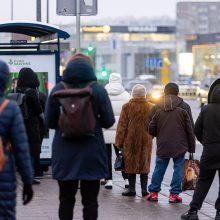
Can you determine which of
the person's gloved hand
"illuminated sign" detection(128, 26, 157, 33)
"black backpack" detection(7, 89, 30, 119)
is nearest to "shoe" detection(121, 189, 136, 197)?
"black backpack" detection(7, 89, 30, 119)

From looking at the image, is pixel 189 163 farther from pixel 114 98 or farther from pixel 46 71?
pixel 46 71

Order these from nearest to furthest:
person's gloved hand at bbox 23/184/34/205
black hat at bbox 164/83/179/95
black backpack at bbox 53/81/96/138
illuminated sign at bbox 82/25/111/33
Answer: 1. person's gloved hand at bbox 23/184/34/205
2. black backpack at bbox 53/81/96/138
3. black hat at bbox 164/83/179/95
4. illuminated sign at bbox 82/25/111/33

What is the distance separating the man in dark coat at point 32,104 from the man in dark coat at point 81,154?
5256 mm

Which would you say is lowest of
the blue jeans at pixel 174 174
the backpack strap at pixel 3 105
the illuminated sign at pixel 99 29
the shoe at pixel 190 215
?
the shoe at pixel 190 215

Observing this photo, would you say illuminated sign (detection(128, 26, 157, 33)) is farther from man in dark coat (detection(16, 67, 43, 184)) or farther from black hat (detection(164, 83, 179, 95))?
black hat (detection(164, 83, 179, 95))

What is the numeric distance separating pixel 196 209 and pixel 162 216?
0.44 meters

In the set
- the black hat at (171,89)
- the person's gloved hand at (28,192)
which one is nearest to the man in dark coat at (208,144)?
the black hat at (171,89)

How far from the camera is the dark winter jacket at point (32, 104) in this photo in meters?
13.0

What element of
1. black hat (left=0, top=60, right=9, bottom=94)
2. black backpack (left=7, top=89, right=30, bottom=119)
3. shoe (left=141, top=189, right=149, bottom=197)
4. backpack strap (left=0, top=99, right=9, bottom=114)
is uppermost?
black hat (left=0, top=60, right=9, bottom=94)

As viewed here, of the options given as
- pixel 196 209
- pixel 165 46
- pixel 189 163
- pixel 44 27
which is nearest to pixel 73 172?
pixel 196 209

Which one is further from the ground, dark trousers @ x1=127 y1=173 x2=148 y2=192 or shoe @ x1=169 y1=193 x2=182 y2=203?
dark trousers @ x1=127 y1=173 x2=148 y2=192

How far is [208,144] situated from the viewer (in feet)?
33.0

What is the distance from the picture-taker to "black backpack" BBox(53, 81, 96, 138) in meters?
7.41

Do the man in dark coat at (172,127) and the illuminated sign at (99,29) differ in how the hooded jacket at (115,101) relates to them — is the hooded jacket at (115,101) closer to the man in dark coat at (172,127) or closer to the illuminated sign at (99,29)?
the man in dark coat at (172,127)
